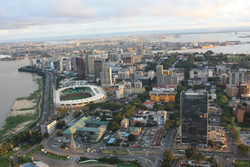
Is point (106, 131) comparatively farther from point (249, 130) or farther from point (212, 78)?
point (212, 78)

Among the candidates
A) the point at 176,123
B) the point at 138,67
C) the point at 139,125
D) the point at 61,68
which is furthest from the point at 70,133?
the point at 61,68

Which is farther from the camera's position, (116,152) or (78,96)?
(78,96)

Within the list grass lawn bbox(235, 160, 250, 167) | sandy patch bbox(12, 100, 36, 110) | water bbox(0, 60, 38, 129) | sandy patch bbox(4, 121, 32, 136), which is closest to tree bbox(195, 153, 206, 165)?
grass lawn bbox(235, 160, 250, 167)

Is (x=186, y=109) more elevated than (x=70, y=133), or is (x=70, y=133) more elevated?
(x=186, y=109)

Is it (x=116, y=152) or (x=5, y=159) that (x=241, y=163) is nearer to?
(x=116, y=152)

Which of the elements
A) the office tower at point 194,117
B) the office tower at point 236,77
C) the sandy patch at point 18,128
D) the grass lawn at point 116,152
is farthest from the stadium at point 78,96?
the office tower at point 236,77

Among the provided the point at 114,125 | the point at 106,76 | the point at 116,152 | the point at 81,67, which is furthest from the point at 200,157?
the point at 81,67
